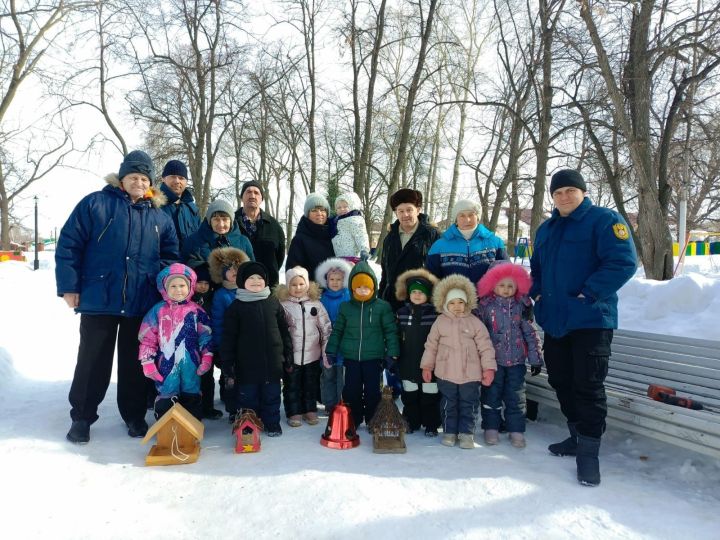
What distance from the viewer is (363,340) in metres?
4.20

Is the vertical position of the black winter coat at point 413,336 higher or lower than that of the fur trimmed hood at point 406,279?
lower

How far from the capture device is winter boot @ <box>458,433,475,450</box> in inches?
151

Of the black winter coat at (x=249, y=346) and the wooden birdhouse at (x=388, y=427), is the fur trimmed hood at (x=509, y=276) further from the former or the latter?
the black winter coat at (x=249, y=346)

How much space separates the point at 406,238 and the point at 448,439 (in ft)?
6.02

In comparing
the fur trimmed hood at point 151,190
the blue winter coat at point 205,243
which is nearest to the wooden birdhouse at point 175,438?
the blue winter coat at point 205,243

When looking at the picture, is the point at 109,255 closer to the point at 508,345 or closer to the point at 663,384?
the point at 508,345

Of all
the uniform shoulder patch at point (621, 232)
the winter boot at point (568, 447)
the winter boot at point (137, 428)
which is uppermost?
the uniform shoulder patch at point (621, 232)

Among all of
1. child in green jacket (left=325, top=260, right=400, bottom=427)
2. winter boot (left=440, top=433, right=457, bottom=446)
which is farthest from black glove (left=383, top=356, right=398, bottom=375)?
winter boot (left=440, top=433, right=457, bottom=446)

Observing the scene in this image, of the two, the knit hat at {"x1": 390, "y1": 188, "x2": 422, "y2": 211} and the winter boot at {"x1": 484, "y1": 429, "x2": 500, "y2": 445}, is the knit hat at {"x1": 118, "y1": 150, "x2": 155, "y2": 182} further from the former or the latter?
the winter boot at {"x1": 484, "y1": 429, "x2": 500, "y2": 445}

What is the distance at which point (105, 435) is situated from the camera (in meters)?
3.97

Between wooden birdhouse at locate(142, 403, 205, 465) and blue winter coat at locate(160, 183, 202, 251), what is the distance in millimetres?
1842

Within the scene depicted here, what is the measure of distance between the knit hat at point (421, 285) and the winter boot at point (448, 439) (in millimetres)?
1105

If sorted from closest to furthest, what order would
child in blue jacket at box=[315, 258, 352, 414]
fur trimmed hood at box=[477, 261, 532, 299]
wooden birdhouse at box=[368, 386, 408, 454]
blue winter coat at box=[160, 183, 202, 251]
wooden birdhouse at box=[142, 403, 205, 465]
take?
wooden birdhouse at box=[142, 403, 205, 465] < wooden birdhouse at box=[368, 386, 408, 454] < fur trimmed hood at box=[477, 261, 532, 299] < child in blue jacket at box=[315, 258, 352, 414] < blue winter coat at box=[160, 183, 202, 251]

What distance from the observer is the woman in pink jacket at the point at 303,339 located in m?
4.39
